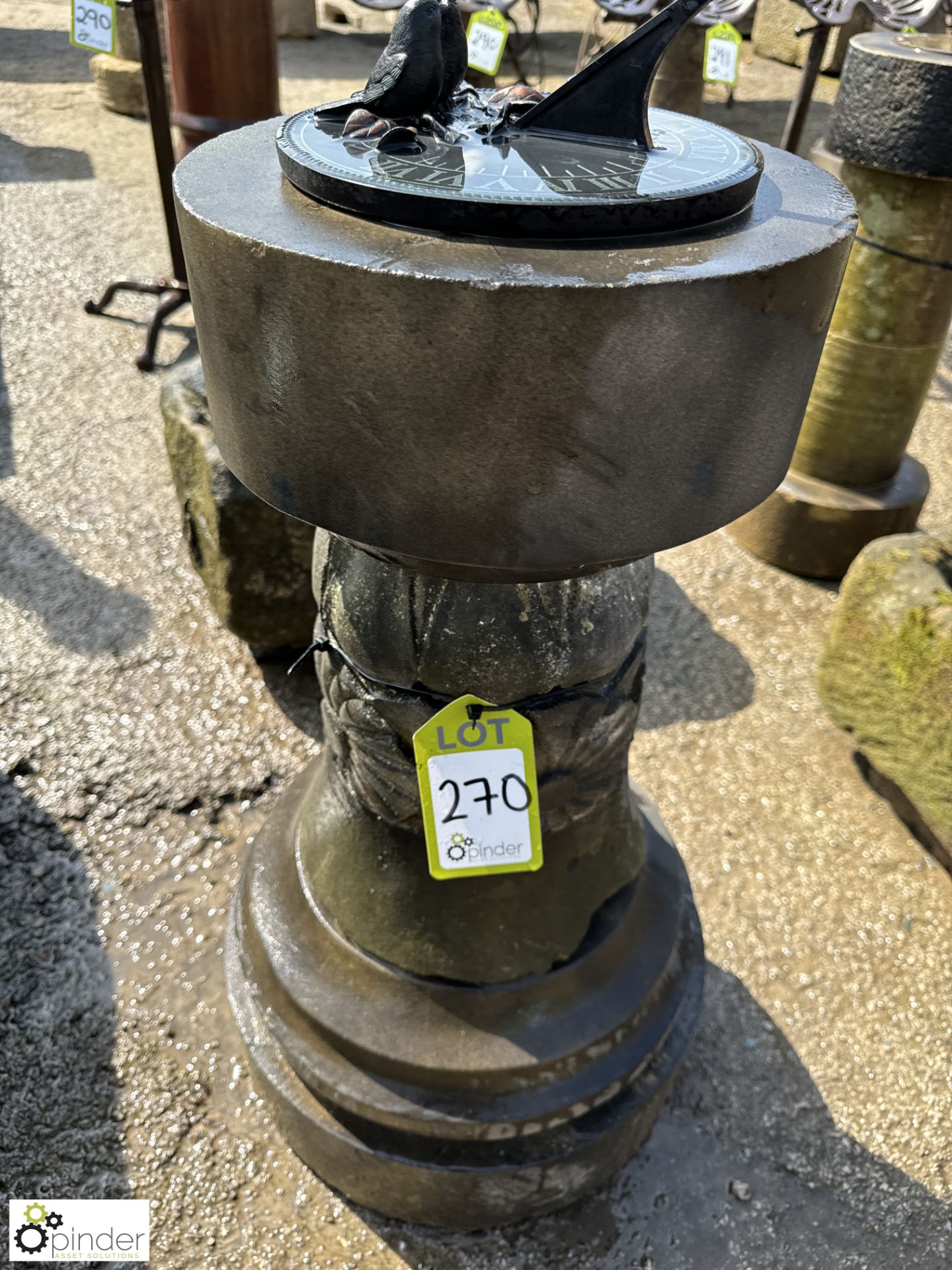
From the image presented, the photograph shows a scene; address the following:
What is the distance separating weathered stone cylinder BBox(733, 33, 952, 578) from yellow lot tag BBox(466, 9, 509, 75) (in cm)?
157

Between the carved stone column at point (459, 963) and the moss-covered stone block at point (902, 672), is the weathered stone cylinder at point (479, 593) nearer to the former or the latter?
the carved stone column at point (459, 963)

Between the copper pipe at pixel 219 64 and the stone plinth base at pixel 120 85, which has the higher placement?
the copper pipe at pixel 219 64

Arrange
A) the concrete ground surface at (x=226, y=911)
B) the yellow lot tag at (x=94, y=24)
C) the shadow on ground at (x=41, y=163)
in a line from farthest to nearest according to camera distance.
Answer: the shadow on ground at (x=41, y=163) < the yellow lot tag at (x=94, y=24) < the concrete ground surface at (x=226, y=911)

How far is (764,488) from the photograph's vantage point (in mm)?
1046

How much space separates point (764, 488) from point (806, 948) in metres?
1.28

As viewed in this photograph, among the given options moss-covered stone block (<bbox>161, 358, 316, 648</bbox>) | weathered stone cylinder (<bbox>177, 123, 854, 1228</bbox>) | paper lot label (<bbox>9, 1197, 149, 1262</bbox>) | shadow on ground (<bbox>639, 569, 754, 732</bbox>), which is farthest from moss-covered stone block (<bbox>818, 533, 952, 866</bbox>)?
paper lot label (<bbox>9, 1197, 149, 1262</bbox>)

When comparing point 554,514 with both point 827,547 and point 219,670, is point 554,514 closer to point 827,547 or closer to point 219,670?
point 219,670

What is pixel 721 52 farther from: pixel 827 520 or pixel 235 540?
pixel 235 540

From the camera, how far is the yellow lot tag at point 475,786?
4.01 ft

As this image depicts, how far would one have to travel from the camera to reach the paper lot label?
4.82ft

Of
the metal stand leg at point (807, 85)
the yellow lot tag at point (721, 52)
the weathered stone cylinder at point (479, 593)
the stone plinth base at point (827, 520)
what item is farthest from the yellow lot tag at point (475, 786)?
the yellow lot tag at point (721, 52)

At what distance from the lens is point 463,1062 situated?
1.44 metres

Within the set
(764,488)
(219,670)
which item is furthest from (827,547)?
(764,488)

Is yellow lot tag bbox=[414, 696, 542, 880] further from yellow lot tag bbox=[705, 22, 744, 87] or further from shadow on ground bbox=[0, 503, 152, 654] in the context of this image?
yellow lot tag bbox=[705, 22, 744, 87]
